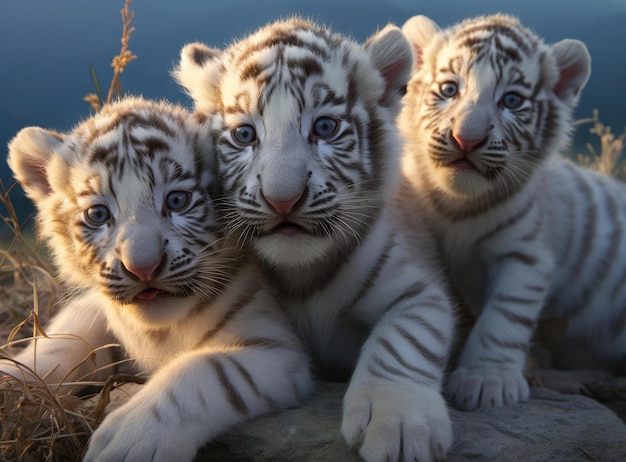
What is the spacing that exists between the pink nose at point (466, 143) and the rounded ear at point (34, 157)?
3.91ft

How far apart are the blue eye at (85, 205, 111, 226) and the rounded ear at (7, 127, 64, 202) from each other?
288 mm

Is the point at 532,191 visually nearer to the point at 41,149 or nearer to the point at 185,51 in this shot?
the point at 185,51

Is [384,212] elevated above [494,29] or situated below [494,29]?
below

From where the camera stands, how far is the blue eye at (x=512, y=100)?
2.34 m

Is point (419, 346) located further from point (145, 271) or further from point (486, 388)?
point (145, 271)

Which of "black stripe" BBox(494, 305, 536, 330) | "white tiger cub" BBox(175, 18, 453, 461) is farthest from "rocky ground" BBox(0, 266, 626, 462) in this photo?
"black stripe" BBox(494, 305, 536, 330)

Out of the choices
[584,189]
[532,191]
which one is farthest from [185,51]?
[584,189]

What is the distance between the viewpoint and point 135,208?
172 centimetres

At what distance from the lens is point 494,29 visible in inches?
96.4

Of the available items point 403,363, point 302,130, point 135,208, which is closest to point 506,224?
point 403,363

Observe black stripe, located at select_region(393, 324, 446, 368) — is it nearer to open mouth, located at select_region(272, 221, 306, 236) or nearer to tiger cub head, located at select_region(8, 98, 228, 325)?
open mouth, located at select_region(272, 221, 306, 236)

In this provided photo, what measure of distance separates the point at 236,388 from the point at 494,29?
1.55 metres

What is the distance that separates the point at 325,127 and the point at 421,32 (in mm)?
1014

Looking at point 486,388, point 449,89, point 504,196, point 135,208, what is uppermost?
point 449,89
